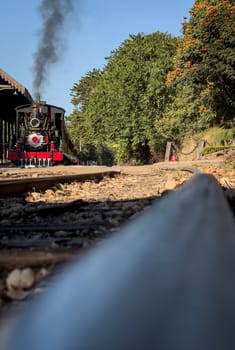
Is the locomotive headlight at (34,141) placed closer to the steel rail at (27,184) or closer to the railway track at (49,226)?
the steel rail at (27,184)

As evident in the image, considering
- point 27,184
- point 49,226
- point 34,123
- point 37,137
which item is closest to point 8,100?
point 34,123

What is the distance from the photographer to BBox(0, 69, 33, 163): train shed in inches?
604

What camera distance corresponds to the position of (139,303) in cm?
47

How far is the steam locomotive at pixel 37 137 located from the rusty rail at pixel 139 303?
633 inches

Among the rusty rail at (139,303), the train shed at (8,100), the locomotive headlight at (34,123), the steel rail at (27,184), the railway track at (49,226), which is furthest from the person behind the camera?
the locomotive headlight at (34,123)

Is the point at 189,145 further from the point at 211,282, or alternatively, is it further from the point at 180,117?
the point at 211,282

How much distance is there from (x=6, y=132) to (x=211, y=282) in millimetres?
25258

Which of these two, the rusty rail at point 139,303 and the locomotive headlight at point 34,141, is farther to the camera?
the locomotive headlight at point 34,141

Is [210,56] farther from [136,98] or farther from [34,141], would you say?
[136,98]

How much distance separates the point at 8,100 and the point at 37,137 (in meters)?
4.13

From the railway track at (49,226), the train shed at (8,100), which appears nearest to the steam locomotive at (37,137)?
the train shed at (8,100)

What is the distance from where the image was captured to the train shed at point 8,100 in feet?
50.4

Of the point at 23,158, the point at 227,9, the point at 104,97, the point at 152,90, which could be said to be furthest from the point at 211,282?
the point at 104,97

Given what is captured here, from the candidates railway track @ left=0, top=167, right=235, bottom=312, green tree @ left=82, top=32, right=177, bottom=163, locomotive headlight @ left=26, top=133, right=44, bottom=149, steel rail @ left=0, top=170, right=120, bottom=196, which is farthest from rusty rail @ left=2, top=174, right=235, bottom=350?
green tree @ left=82, top=32, right=177, bottom=163
